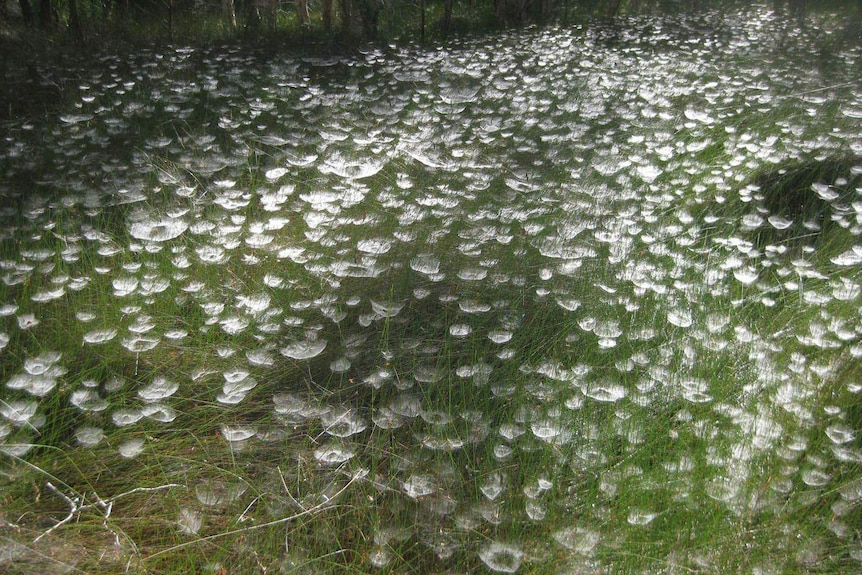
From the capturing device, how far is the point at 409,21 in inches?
237

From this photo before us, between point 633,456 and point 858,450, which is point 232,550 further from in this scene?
point 858,450

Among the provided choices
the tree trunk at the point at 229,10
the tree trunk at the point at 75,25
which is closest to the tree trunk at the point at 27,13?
the tree trunk at the point at 75,25

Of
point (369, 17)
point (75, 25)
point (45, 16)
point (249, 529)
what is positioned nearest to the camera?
point (249, 529)

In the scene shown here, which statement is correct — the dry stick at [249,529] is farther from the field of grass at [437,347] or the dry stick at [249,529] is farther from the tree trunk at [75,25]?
the tree trunk at [75,25]

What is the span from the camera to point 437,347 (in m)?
1.63

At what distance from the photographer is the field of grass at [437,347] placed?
117cm

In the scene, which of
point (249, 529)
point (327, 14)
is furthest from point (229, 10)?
point (249, 529)

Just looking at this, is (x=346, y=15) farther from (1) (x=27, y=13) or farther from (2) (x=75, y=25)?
(1) (x=27, y=13)

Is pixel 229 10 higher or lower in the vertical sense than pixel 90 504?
higher

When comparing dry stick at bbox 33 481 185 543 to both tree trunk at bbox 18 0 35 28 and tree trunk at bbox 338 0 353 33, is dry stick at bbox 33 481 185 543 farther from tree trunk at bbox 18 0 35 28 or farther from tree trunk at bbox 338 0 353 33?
tree trunk at bbox 18 0 35 28

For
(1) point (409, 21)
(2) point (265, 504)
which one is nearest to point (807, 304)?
(2) point (265, 504)

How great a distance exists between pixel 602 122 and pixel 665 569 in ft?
8.17

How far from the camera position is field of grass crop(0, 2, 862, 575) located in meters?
1.17

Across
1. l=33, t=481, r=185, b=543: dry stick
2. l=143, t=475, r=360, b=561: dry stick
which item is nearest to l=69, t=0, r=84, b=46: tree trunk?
l=33, t=481, r=185, b=543: dry stick
